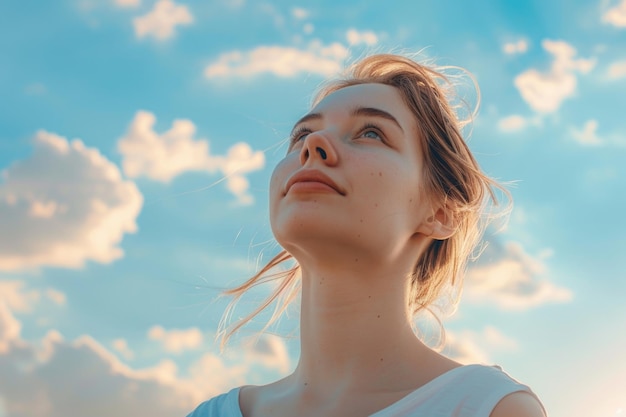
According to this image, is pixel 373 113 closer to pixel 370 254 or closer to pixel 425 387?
pixel 370 254

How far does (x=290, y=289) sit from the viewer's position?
4.46 meters

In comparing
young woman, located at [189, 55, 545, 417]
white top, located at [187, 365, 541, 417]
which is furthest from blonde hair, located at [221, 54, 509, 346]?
white top, located at [187, 365, 541, 417]


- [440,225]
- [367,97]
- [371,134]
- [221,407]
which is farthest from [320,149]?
[221,407]

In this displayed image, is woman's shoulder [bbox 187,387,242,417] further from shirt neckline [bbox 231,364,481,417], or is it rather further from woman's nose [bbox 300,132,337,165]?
woman's nose [bbox 300,132,337,165]

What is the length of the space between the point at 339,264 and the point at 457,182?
928mm

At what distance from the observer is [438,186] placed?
3.79 meters

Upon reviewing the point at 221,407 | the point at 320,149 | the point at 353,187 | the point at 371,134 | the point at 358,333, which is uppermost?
the point at 371,134

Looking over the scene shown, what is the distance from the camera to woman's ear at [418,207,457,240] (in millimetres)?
3689

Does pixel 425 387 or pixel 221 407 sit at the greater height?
pixel 221 407

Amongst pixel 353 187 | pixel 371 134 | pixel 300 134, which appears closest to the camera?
pixel 353 187

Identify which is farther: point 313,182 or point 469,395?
point 313,182

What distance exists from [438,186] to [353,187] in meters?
0.67

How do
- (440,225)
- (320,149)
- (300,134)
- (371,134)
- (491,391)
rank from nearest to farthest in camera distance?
(491,391) → (320,149) → (371,134) → (440,225) → (300,134)

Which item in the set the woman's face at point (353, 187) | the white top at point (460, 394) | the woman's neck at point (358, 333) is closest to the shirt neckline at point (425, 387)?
the white top at point (460, 394)
